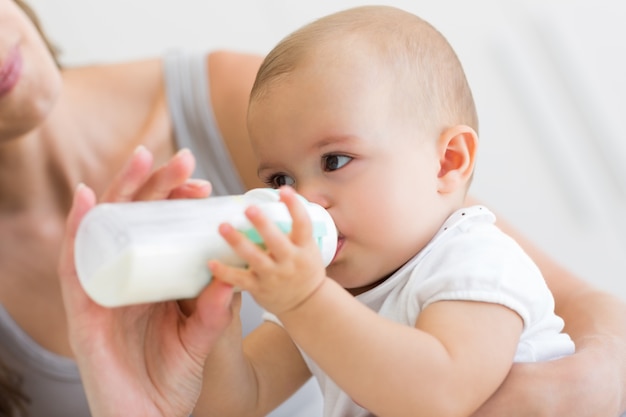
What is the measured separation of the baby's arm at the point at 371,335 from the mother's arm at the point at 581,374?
0.22 feet

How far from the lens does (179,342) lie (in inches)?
32.7

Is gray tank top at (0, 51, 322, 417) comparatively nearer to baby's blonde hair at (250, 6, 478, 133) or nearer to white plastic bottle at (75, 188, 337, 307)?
baby's blonde hair at (250, 6, 478, 133)

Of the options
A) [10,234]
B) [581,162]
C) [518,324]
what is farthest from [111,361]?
[581,162]

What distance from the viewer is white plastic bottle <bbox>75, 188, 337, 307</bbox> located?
613 millimetres

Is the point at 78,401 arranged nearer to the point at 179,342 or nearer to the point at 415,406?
the point at 179,342

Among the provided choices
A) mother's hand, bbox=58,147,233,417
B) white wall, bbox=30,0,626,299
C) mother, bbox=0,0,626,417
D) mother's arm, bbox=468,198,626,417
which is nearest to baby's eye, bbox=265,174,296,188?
mother's hand, bbox=58,147,233,417

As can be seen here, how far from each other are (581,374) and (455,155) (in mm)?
265

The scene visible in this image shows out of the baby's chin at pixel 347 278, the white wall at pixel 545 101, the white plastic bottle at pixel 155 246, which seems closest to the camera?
the white plastic bottle at pixel 155 246

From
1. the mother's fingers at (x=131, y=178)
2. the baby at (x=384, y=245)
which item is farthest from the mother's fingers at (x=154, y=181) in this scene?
the baby at (x=384, y=245)

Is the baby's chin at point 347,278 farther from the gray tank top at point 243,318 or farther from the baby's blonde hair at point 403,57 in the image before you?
the gray tank top at point 243,318

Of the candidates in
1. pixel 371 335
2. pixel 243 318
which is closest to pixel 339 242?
pixel 371 335

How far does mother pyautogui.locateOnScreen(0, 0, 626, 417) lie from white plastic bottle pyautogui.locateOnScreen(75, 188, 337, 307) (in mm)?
510

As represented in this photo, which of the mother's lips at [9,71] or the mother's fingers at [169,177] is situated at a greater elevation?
the mother's fingers at [169,177]

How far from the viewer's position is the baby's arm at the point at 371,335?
65 centimetres
